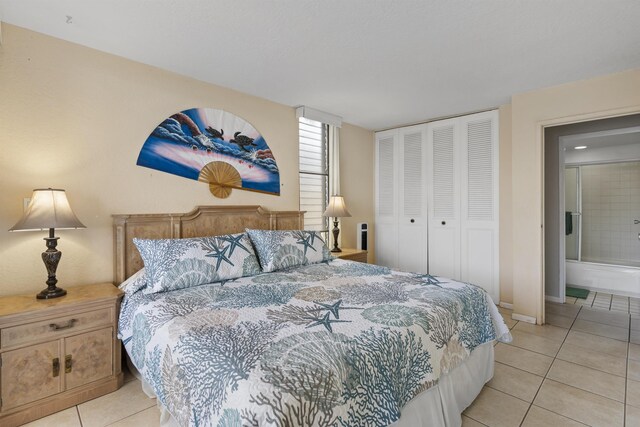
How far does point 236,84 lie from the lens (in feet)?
10.2

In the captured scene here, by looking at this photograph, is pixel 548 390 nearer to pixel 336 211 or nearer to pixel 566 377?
pixel 566 377

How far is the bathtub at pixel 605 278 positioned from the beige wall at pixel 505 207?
185cm

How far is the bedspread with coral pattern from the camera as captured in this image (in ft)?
3.59

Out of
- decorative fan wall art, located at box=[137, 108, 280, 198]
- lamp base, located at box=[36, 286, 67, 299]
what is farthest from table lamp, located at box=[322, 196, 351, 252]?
lamp base, located at box=[36, 286, 67, 299]

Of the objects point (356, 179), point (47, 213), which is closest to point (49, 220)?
point (47, 213)

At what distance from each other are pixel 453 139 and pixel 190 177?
10.8 ft

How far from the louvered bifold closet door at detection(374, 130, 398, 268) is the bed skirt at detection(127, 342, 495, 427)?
103 inches

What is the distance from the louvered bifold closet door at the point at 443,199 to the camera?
4.14 metres

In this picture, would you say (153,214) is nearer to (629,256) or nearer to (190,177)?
(190,177)

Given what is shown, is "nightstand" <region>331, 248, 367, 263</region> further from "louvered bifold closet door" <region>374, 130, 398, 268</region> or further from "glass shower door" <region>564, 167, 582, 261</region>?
"glass shower door" <region>564, 167, 582, 261</region>

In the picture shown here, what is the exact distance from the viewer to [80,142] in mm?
2371

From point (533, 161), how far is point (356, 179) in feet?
7.26

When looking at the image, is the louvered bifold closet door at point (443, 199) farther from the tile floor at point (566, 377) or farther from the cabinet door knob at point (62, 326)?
the cabinet door knob at point (62, 326)

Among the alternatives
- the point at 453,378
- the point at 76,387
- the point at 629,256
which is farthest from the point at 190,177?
the point at 629,256
